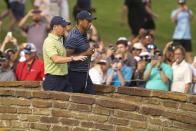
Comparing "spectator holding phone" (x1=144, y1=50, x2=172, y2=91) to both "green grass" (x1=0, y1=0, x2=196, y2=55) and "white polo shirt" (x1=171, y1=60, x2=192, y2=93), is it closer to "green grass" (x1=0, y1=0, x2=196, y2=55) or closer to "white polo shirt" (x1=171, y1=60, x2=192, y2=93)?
"white polo shirt" (x1=171, y1=60, x2=192, y2=93)

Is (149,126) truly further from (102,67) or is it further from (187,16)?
(187,16)

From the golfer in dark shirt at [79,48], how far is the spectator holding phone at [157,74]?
2.74 meters

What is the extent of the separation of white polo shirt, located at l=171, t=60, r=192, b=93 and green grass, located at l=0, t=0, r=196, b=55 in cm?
612

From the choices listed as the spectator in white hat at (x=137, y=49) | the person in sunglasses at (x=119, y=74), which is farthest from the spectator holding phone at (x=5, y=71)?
the spectator in white hat at (x=137, y=49)

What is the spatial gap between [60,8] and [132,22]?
2.30 m

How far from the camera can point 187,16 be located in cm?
1697

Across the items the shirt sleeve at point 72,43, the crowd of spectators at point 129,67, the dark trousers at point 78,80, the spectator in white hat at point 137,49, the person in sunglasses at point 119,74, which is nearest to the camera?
the shirt sleeve at point 72,43

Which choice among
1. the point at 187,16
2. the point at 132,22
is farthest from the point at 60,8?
the point at 187,16

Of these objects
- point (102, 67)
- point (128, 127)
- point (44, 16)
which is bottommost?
point (128, 127)

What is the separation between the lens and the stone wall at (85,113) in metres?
7.55

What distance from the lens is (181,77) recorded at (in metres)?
11.4

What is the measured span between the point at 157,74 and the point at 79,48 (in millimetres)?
3150

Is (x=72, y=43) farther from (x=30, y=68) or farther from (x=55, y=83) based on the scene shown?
(x=30, y=68)

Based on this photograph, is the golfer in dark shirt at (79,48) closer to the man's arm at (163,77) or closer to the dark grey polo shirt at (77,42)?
the dark grey polo shirt at (77,42)
